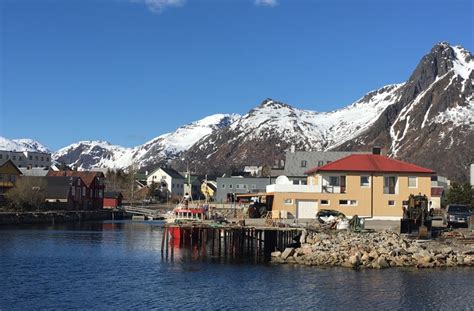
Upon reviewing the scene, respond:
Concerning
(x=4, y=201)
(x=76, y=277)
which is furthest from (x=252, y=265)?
(x=4, y=201)

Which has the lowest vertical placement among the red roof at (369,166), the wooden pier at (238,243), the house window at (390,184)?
the wooden pier at (238,243)

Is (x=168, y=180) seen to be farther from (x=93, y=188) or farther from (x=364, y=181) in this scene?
(x=364, y=181)

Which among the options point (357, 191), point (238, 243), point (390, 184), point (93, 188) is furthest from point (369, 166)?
point (93, 188)

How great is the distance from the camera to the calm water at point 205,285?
1344 inches

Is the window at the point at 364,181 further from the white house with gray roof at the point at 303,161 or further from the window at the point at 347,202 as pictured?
the white house with gray roof at the point at 303,161

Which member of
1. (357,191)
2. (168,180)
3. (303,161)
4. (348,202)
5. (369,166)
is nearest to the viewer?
(348,202)

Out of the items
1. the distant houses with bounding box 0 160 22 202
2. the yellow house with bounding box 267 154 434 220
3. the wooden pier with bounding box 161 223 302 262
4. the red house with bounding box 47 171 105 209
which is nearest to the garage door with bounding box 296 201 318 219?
the yellow house with bounding box 267 154 434 220

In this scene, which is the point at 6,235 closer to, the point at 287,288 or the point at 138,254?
the point at 138,254

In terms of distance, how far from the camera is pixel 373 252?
46938 millimetres

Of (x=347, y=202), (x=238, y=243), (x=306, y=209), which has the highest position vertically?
(x=347, y=202)

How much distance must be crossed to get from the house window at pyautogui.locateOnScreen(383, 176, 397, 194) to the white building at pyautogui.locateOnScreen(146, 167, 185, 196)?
127782 mm

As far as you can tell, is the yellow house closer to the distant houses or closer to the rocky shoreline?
the rocky shoreline

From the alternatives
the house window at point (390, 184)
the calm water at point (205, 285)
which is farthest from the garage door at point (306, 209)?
the calm water at point (205, 285)

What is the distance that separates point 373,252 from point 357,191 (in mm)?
21312
